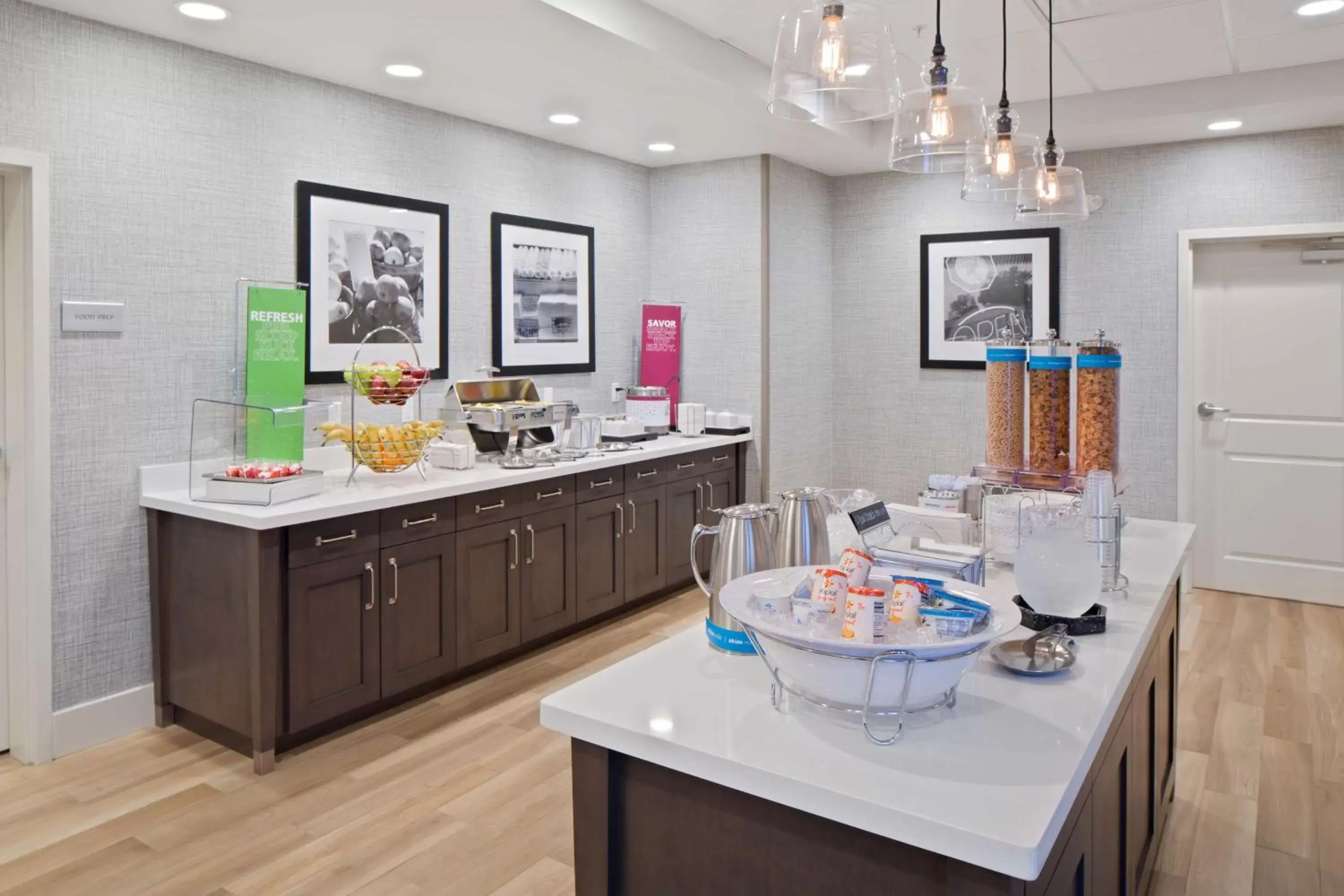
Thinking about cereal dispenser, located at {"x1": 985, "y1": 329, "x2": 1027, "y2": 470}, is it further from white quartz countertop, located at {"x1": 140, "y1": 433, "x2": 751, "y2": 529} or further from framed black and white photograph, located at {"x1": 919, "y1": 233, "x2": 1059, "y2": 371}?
framed black and white photograph, located at {"x1": 919, "y1": 233, "x2": 1059, "y2": 371}

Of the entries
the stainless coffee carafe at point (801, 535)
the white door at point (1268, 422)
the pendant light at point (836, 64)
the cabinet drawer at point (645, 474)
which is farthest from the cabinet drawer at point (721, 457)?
the pendant light at point (836, 64)

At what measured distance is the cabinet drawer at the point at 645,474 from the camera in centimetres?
480

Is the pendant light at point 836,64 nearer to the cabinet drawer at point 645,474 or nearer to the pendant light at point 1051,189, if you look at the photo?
the pendant light at point 1051,189

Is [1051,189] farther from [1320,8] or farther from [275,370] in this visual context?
[275,370]

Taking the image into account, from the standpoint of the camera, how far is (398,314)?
4.33 m

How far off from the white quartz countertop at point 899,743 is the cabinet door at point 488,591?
2.24 meters

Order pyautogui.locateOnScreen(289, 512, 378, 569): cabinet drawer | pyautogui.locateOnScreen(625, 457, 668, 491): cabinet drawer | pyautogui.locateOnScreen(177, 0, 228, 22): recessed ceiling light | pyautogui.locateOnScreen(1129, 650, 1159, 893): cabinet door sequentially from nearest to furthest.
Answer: pyautogui.locateOnScreen(1129, 650, 1159, 893): cabinet door → pyautogui.locateOnScreen(177, 0, 228, 22): recessed ceiling light → pyautogui.locateOnScreen(289, 512, 378, 569): cabinet drawer → pyautogui.locateOnScreen(625, 457, 668, 491): cabinet drawer

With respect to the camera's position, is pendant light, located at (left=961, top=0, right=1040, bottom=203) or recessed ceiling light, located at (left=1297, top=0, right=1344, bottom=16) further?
recessed ceiling light, located at (left=1297, top=0, right=1344, bottom=16)

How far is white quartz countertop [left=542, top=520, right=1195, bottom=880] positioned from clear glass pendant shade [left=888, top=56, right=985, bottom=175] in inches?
44.9

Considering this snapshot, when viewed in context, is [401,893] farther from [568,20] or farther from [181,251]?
[568,20]

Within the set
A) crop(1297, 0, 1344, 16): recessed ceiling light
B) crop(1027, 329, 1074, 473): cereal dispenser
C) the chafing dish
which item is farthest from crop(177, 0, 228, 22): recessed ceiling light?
crop(1297, 0, 1344, 16): recessed ceiling light

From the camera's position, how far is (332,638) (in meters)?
3.33

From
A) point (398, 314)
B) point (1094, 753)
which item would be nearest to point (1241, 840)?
point (1094, 753)

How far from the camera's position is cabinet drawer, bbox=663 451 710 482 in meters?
5.10
